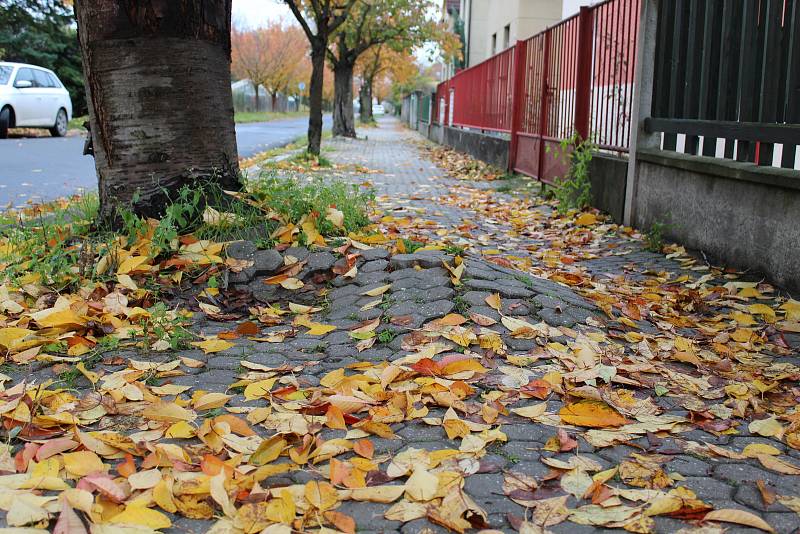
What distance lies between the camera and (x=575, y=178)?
880 cm

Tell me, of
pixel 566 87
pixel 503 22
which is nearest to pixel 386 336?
pixel 566 87

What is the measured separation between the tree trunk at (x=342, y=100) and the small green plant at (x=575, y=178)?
19.8 meters

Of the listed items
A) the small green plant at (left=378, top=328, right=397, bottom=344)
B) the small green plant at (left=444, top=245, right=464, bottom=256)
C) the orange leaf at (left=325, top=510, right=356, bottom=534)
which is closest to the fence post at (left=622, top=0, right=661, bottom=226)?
the small green plant at (left=444, top=245, right=464, bottom=256)

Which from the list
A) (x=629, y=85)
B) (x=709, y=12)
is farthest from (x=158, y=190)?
(x=629, y=85)

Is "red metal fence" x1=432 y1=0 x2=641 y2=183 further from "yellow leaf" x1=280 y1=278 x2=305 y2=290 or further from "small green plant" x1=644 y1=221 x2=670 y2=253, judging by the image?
"yellow leaf" x1=280 y1=278 x2=305 y2=290

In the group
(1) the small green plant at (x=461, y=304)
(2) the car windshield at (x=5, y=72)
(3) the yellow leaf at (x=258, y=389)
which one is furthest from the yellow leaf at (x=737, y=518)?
(2) the car windshield at (x=5, y=72)

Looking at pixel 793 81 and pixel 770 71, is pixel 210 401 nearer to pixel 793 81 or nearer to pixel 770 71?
pixel 793 81

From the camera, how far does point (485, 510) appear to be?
2178mm

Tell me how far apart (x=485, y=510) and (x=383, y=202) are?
22.2 ft

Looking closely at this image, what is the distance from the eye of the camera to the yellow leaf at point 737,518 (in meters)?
2.12

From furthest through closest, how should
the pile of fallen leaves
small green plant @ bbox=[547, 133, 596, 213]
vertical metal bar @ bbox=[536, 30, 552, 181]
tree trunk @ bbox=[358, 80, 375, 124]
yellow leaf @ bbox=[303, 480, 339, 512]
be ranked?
tree trunk @ bbox=[358, 80, 375, 124], the pile of fallen leaves, vertical metal bar @ bbox=[536, 30, 552, 181], small green plant @ bbox=[547, 133, 596, 213], yellow leaf @ bbox=[303, 480, 339, 512]

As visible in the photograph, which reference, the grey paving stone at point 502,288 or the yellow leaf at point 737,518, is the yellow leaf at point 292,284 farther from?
the yellow leaf at point 737,518

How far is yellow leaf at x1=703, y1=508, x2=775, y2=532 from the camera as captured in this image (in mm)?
2115

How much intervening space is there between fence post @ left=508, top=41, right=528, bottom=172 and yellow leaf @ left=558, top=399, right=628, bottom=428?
Result: 9.46m
